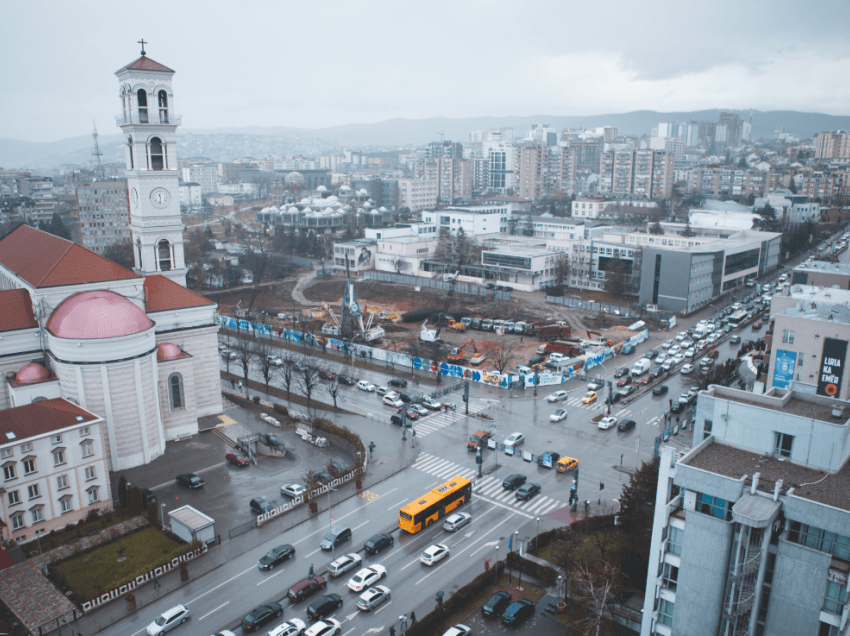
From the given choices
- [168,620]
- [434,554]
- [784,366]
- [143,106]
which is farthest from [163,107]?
[784,366]

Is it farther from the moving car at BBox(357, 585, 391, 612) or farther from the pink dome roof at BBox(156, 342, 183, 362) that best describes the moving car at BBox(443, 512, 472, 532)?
the pink dome roof at BBox(156, 342, 183, 362)

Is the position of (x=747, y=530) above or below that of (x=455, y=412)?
above

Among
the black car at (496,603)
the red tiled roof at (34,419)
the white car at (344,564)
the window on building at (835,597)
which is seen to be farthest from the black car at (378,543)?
the window on building at (835,597)

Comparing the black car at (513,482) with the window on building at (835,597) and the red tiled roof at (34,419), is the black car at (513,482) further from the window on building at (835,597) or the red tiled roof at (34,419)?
the red tiled roof at (34,419)

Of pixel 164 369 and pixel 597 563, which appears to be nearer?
pixel 597 563

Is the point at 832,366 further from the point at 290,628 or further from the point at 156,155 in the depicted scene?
the point at 156,155

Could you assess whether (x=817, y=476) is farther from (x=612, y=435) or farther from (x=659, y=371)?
(x=659, y=371)

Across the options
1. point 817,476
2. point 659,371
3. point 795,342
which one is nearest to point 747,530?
point 817,476
